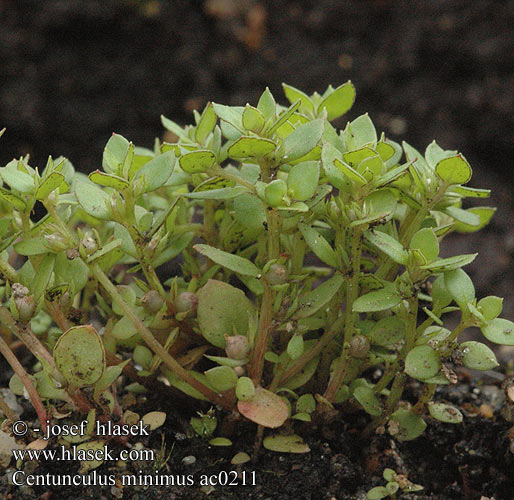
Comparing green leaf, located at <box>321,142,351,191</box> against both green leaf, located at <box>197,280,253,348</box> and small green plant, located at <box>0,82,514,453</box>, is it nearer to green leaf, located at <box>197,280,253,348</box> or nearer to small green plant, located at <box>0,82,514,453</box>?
small green plant, located at <box>0,82,514,453</box>

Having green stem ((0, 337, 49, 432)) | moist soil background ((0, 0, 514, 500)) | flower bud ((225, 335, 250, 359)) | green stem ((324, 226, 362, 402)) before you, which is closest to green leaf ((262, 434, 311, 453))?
green stem ((324, 226, 362, 402))

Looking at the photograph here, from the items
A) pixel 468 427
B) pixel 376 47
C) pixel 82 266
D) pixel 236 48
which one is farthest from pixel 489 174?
pixel 82 266

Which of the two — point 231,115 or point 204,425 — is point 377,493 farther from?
point 231,115

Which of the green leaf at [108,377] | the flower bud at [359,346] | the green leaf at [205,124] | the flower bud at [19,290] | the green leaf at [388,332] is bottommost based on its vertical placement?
the green leaf at [108,377]

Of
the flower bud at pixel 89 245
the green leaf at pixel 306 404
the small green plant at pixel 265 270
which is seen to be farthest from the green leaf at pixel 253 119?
the green leaf at pixel 306 404

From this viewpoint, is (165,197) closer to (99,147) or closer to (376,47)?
(99,147)

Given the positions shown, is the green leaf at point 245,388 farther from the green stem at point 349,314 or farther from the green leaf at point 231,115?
the green leaf at point 231,115
